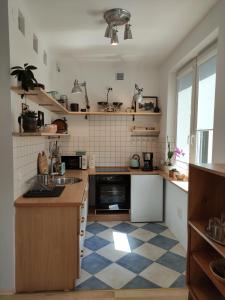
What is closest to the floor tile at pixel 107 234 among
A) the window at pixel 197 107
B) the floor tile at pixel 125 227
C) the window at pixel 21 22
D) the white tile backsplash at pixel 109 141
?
the floor tile at pixel 125 227

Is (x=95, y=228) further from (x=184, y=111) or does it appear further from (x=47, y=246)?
(x=184, y=111)

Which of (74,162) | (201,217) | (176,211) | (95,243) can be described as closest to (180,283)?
(201,217)

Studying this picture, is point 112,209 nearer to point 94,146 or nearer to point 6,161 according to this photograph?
point 94,146

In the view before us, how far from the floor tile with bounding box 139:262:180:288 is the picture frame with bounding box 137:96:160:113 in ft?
8.24

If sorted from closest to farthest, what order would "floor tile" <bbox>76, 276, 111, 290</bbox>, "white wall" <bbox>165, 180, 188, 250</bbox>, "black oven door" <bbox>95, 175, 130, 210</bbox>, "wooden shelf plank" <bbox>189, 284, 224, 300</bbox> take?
"wooden shelf plank" <bbox>189, 284, 224, 300</bbox> → "floor tile" <bbox>76, 276, 111, 290</bbox> → "white wall" <bbox>165, 180, 188, 250</bbox> → "black oven door" <bbox>95, 175, 130, 210</bbox>

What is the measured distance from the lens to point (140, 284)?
2.09 m

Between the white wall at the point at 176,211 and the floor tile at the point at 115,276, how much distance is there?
0.88m

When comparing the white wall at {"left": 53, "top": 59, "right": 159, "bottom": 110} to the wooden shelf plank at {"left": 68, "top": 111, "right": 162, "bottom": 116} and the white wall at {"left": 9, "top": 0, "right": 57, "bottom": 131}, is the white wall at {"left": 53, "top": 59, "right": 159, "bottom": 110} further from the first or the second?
the white wall at {"left": 9, "top": 0, "right": 57, "bottom": 131}

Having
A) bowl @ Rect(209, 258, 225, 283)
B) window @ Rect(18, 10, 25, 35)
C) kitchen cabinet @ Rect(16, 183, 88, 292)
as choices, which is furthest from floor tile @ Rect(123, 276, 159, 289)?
window @ Rect(18, 10, 25, 35)

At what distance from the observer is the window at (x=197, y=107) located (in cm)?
246

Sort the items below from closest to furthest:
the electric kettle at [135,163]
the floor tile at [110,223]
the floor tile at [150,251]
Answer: the floor tile at [150,251] → the floor tile at [110,223] → the electric kettle at [135,163]

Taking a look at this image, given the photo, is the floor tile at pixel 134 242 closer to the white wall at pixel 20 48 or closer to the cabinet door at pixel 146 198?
the cabinet door at pixel 146 198

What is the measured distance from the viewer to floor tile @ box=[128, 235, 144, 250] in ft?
9.23

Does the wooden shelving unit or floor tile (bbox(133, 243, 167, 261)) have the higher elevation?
the wooden shelving unit
